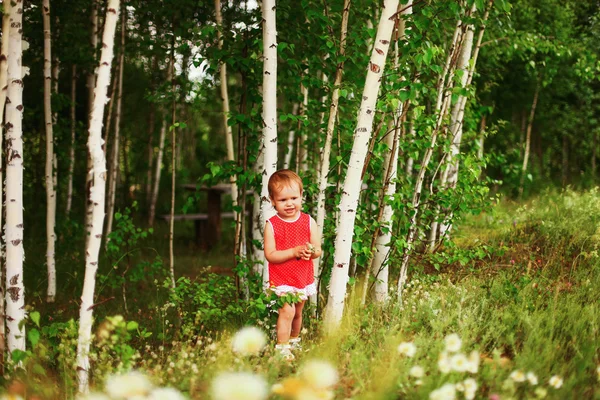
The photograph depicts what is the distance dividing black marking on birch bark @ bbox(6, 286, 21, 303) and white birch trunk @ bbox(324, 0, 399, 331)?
2257mm

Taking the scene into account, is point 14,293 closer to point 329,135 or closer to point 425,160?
point 329,135

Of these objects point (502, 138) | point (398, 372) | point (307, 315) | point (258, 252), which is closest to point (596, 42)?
point (502, 138)

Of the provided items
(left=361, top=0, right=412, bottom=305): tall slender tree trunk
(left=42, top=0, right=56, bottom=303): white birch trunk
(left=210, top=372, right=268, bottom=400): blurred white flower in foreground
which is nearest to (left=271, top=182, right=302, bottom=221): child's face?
(left=361, top=0, right=412, bottom=305): tall slender tree trunk

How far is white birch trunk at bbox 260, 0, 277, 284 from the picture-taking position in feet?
13.3

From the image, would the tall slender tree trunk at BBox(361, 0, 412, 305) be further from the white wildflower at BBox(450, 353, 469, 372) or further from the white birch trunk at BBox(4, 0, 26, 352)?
the white birch trunk at BBox(4, 0, 26, 352)

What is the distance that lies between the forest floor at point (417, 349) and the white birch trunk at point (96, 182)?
0.09m

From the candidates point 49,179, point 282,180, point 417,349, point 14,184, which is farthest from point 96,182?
point 49,179

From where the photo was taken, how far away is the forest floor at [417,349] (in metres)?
2.52

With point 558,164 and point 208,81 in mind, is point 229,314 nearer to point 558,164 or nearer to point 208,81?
point 208,81

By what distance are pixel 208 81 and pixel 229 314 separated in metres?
2.25

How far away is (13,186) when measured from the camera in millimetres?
3547

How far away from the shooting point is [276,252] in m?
3.49

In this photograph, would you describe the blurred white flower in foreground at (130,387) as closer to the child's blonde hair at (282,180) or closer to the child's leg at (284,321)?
the child's leg at (284,321)

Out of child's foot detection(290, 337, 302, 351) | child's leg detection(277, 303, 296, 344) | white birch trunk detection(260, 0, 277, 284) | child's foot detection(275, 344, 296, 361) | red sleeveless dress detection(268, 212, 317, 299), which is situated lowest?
child's foot detection(290, 337, 302, 351)
